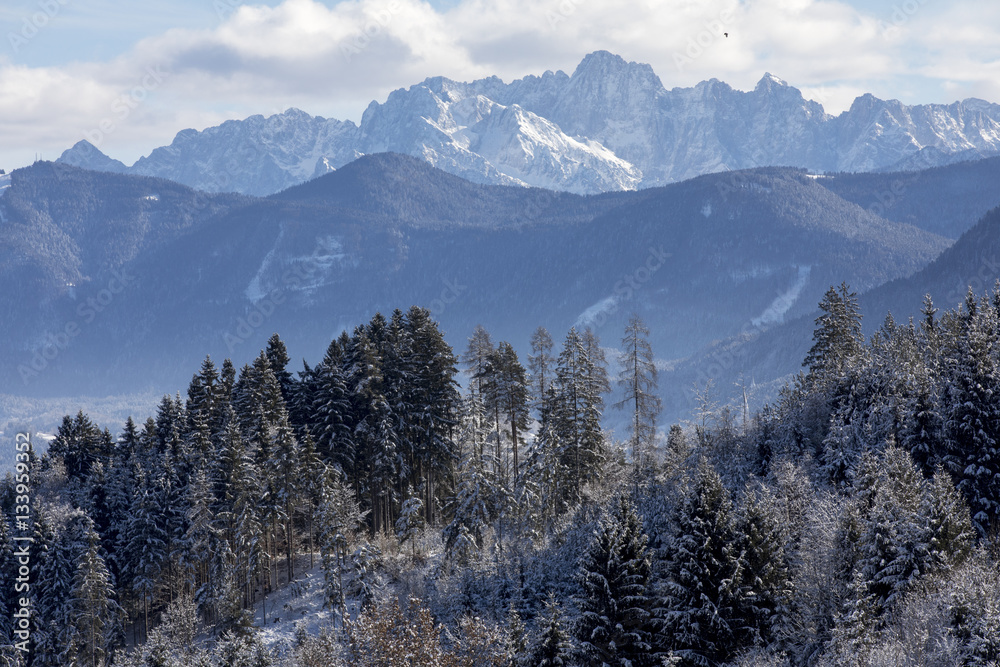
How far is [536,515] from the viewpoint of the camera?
2317 inches

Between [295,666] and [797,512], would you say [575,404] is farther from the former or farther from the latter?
[295,666]

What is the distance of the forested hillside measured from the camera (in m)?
42.1

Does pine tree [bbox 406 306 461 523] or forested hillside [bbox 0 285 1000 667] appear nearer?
forested hillside [bbox 0 285 1000 667]

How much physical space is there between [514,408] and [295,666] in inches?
1029

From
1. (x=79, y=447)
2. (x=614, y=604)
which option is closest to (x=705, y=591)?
(x=614, y=604)

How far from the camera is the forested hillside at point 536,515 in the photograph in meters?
42.1

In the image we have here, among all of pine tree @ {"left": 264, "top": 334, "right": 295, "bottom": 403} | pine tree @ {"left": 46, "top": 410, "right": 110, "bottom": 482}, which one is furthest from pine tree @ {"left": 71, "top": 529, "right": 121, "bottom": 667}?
pine tree @ {"left": 46, "top": 410, "right": 110, "bottom": 482}

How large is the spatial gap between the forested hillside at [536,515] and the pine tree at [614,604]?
111mm

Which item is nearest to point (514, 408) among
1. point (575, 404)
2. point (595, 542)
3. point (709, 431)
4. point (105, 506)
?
point (575, 404)

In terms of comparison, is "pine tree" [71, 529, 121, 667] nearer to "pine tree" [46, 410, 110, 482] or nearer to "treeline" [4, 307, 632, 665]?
"treeline" [4, 307, 632, 665]

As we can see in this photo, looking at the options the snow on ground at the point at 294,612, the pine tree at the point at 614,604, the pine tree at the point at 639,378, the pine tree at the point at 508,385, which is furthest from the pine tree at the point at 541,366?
the pine tree at the point at 614,604

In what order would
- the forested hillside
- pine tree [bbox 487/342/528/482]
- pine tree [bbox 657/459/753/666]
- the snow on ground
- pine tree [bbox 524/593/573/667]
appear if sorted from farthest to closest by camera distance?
pine tree [bbox 487/342/528/482], the snow on ground, pine tree [bbox 657/459/753/666], the forested hillside, pine tree [bbox 524/593/573/667]

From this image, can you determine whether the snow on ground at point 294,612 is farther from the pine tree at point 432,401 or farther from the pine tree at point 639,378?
the pine tree at point 639,378

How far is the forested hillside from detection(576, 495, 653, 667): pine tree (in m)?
0.11
